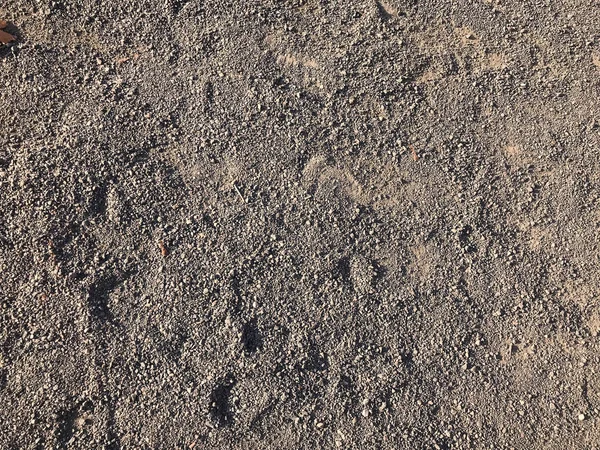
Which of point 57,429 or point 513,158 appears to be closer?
point 57,429

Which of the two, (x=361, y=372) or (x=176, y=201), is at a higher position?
(x=176, y=201)

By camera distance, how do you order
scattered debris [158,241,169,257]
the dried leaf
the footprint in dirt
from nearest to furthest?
the footprint in dirt, scattered debris [158,241,169,257], the dried leaf

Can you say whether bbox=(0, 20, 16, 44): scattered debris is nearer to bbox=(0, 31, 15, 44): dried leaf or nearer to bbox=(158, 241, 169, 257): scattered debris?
bbox=(0, 31, 15, 44): dried leaf

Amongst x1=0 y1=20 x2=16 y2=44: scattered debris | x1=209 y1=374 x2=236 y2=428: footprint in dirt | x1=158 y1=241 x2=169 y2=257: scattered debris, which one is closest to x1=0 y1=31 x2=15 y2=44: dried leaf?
x1=0 y1=20 x2=16 y2=44: scattered debris

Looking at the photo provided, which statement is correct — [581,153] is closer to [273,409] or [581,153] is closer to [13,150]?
[273,409]

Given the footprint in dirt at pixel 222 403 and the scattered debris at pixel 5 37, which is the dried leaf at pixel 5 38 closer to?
the scattered debris at pixel 5 37

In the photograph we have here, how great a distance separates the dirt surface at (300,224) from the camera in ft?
8.37

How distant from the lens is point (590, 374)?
262 centimetres

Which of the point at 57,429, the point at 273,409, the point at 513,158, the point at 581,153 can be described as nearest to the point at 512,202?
the point at 513,158

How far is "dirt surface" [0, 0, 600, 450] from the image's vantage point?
8.37ft

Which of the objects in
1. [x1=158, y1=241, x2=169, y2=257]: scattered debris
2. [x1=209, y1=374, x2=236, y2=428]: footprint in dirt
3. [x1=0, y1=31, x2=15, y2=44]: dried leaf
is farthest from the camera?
[x1=0, y1=31, x2=15, y2=44]: dried leaf

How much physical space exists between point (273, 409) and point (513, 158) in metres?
1.88

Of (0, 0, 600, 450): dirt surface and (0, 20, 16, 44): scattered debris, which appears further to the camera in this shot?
(0, 20, 16, 44): scattered debris

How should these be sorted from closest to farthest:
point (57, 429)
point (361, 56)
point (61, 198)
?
point (57, 429) < point (61, 198) < point (361, 56)
